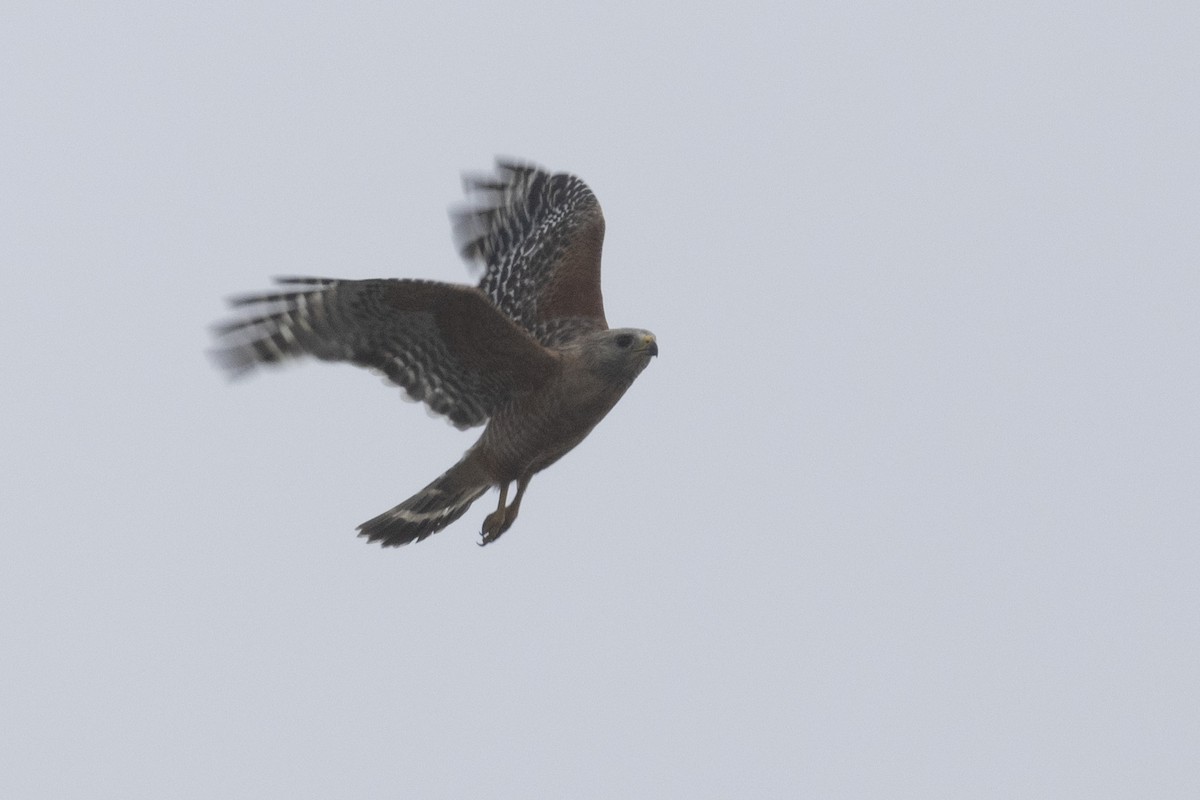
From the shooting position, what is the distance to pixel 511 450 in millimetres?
12164

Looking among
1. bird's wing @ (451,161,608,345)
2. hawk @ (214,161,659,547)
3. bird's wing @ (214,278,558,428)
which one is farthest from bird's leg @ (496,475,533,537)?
bird's wing @ (451,161,608,345)

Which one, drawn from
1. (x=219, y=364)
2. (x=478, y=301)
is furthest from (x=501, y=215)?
(x=219, y=364)

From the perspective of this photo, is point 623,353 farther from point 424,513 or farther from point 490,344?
point 424,513

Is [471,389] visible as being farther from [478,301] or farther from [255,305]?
[255,305]

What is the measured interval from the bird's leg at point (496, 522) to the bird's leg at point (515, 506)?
0.11ft

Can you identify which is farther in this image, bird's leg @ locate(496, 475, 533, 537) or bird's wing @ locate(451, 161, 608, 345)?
bird's wing @ locate(451, 161, 608, 345)

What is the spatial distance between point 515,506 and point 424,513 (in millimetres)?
701

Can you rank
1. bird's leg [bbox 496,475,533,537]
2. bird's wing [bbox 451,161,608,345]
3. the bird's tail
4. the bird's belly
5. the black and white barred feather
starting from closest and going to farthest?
the black and white barred feather
the bird's belly
bird's leg [bbox 496,475,533,537]
the bird's tail
bird's wing [bbox 451,161,608,345]

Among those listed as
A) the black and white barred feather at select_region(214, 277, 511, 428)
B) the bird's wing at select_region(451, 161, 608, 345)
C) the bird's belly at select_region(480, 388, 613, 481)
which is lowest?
the bird's belly at select_region(480, 388, 613, 481)

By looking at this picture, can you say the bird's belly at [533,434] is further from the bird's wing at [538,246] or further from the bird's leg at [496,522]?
the bird's wing at [538,246]

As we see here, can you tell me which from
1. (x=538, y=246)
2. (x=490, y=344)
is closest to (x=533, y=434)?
(x=490, y=344)

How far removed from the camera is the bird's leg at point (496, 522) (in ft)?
40.5

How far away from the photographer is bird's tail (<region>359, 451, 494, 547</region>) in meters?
12.7

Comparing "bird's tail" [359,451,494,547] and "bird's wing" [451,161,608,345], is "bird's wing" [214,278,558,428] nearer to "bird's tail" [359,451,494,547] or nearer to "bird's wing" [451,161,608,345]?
"bird's tail" [359,451,494,547]
